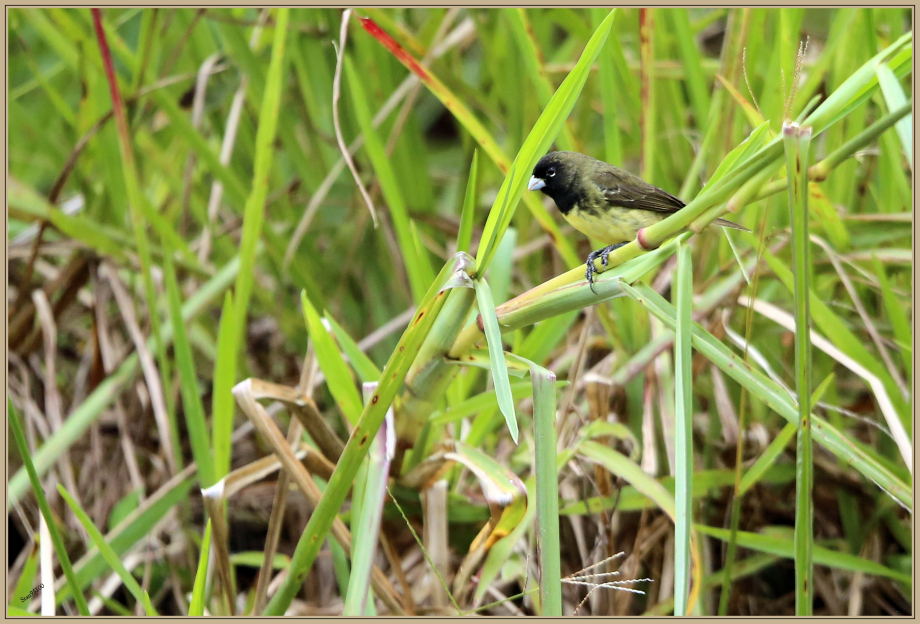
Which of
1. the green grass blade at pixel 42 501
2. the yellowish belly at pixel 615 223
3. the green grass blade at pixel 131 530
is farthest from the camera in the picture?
the yellowish belly at pixel 615 223

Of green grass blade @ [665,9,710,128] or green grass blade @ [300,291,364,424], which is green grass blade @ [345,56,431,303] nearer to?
green grass blade @ [300,291,364,424]

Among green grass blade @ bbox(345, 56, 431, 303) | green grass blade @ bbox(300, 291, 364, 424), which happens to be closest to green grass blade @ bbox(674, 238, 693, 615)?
green grass blade @ bbox(300, 291, 364, 424)

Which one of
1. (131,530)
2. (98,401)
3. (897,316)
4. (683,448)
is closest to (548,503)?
(683,448)

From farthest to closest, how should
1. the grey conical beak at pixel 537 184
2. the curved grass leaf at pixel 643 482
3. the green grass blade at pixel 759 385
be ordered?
1. the grey conical beak at pixel 537 184
2. the curved grass leaf at pixel 643 482
3. the green grass blade at pixel 759 385

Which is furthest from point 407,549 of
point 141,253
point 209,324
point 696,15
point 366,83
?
point 696,15

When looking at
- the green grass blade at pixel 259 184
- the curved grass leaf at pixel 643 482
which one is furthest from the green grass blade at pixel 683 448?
the green grass blade at pixel 259 184

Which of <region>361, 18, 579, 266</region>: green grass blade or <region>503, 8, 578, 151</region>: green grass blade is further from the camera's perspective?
<region>503, 8, 578, 151</region>: green grass blade

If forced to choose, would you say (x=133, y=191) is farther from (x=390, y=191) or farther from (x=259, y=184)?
(x=390, y=191)

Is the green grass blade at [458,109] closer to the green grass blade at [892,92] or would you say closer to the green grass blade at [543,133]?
the green grass blade at [543,133]
